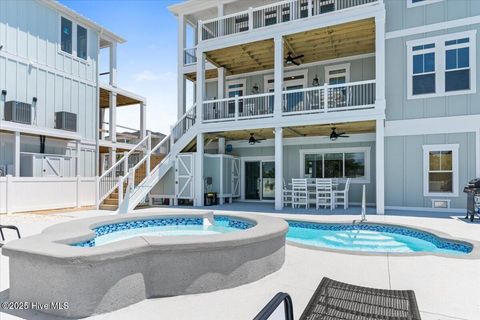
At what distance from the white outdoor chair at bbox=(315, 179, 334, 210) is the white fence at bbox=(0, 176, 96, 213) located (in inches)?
362

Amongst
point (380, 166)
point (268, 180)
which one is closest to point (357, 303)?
point (380, 166)

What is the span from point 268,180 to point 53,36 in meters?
12.2

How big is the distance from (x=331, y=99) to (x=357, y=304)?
9.82 meters

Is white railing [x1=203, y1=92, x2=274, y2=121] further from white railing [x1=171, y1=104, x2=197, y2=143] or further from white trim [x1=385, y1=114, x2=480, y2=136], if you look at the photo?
white trim [x1=385, y1=114, x2=480, y2=136]

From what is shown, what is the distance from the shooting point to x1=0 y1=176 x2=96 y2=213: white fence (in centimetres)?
1066

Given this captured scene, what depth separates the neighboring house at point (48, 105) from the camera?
12.0 meters

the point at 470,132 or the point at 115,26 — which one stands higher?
the point at 115,26

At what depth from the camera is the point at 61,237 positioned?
4.04 meters

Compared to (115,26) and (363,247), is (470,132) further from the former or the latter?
(115,26)

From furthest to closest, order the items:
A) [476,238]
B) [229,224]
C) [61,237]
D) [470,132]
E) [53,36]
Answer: [53,36]
[470,132]
[229,224]
[476,238]
[61,237]

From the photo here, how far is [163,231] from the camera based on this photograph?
788 centimetres

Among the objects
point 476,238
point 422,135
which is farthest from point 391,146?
point 476,238

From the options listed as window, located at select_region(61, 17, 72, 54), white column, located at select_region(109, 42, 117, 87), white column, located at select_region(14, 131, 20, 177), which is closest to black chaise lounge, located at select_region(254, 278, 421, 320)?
white column, located at select_region(14, 131, 20, 177)

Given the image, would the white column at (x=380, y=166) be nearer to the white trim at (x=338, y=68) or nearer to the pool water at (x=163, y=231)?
the white trim at (x=338, y=68)
